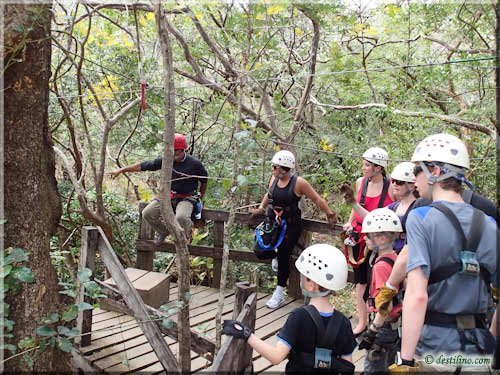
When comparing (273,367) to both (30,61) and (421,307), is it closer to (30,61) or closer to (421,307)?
(421,307)

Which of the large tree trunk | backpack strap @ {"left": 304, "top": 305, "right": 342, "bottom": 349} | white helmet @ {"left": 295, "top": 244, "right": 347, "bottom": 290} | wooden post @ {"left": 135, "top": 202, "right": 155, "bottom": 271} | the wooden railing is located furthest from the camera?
wooden post @ {"left": 135, "top": 202, "right": 155, "bottom": 271}

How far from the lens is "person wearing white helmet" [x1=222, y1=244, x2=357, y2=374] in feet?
8.07

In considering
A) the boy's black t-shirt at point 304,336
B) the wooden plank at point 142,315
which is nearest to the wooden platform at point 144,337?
the wooden plank at point 142,315

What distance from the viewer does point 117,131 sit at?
877cm

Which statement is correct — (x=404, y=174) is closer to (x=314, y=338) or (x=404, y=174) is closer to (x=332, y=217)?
(x=332, y=217)

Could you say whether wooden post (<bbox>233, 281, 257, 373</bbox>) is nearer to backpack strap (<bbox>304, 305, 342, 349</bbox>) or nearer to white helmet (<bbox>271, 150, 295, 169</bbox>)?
backpack strap (<bbox>304, 305, 342, 349</bbox>)

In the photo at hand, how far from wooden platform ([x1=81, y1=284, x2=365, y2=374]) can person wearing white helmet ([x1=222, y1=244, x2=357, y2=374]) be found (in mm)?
1362

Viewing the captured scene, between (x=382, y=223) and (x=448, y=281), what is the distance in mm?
1056

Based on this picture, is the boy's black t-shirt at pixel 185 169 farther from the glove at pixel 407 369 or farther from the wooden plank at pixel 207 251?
the glove at pixel 407 369

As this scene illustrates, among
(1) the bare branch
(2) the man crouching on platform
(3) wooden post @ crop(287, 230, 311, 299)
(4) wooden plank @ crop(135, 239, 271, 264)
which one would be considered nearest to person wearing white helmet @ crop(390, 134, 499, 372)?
(3) wooden post @ crop(287, 230, 311, 299)

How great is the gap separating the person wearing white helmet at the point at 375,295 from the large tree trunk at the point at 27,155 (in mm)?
2543

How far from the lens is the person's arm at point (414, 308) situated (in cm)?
218

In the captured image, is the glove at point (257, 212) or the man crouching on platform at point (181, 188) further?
the man crouching on platform at point (181, 188)

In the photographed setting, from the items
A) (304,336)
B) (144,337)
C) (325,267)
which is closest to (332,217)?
(325,267)
